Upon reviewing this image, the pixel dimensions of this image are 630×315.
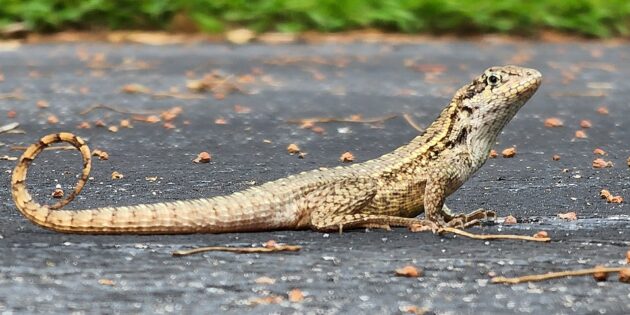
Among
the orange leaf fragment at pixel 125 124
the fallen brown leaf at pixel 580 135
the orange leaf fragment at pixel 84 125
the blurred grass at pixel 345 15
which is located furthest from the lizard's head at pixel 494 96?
the blurred grass at pixel 345 15

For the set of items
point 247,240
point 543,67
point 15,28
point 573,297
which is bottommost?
point 15,28

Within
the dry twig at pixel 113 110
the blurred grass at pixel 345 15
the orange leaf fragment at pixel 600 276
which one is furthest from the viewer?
the blurred grass at pixel 345 15

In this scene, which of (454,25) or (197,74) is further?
(454,25)

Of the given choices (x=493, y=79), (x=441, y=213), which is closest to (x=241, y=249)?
(x=441, y=213)

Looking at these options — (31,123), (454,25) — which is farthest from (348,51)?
(31,123)

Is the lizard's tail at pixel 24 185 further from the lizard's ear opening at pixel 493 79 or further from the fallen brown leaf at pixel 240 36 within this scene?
the fallen brown leaf at pixel 240 36

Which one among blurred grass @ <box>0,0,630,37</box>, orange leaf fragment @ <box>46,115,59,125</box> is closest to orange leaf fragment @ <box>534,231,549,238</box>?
orange leaf fragment @ <box>46,115,59,125</box>

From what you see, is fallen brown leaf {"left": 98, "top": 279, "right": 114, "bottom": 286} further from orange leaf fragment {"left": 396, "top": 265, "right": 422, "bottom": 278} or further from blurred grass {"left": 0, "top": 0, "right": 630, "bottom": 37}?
blurred grass {"left": 0, "top": 0, "right": 630, "bottom": 37}

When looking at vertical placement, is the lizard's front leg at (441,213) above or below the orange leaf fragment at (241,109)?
above

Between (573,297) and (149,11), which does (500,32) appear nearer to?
(149,11)
